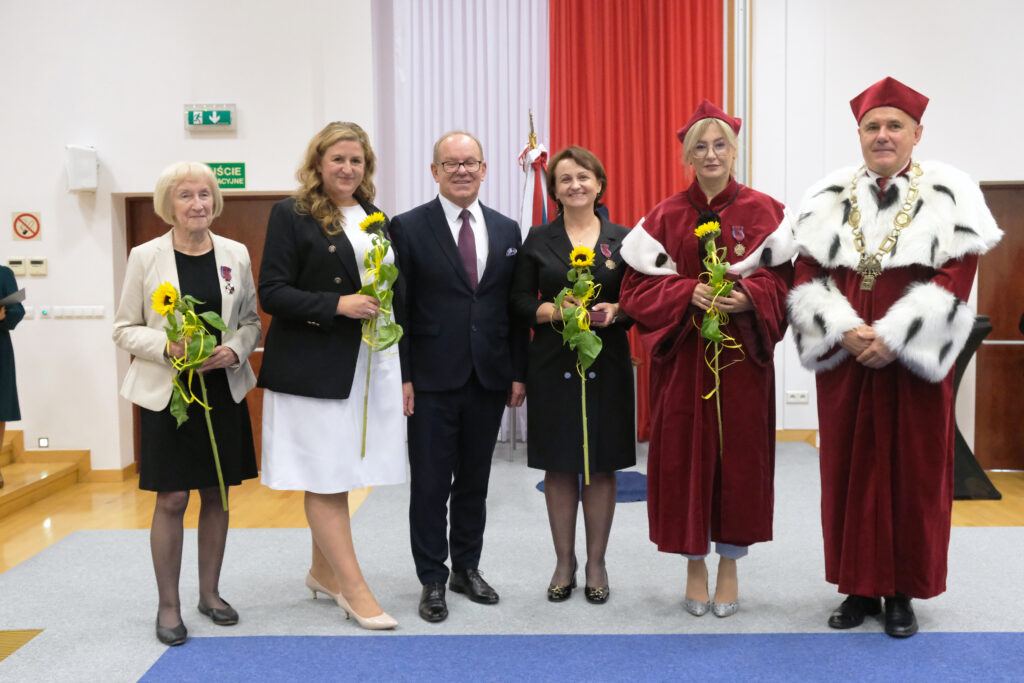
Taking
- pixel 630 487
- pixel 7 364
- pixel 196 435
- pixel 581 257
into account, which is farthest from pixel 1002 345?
pixel 7 364

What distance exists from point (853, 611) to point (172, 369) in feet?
8.12

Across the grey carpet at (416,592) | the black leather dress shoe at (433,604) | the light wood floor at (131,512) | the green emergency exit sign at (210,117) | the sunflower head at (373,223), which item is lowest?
the light wood floor at (131,512)

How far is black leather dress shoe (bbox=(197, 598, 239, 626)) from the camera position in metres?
2.99

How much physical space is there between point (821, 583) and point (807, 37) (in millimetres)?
4253

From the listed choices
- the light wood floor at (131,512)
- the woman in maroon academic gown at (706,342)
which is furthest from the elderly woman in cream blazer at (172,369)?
the light wood floor at (131,512)

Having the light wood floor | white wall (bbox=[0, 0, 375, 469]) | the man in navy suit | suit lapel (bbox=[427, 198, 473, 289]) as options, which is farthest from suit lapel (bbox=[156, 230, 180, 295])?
white wall (bbox=[0, 0, 375, 469])

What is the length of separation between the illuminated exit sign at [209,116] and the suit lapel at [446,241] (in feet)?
10.7

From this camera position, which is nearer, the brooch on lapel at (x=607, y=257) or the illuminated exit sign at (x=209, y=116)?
the brooch on lapel at (x=607, y=257)

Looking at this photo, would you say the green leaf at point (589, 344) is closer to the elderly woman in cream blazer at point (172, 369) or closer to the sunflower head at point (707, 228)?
the sunflower head at point (707, 228)

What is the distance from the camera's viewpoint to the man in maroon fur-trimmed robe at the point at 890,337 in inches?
105

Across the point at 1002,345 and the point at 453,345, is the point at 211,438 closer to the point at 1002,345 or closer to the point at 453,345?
the point at 453,345

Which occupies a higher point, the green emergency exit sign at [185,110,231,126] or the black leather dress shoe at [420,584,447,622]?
the green emergency exit sign at [185,110,231,126]

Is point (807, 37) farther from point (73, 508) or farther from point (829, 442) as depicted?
point (73, 508)

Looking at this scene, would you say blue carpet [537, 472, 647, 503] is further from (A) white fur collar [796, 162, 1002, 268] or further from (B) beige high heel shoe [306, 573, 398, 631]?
(A) white fur collar [796, 162, 1002, 268]
